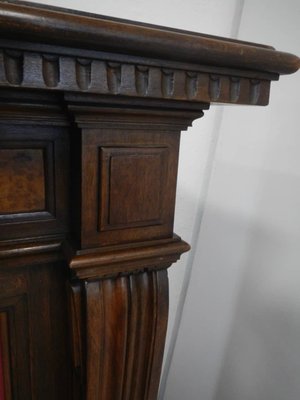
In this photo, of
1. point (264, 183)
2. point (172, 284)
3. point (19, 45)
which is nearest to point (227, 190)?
point (264, 183)

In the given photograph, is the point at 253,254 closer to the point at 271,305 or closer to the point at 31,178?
the point at 271,305

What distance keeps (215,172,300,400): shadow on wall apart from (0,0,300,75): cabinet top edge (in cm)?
38

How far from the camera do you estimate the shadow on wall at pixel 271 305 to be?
1.86 ft

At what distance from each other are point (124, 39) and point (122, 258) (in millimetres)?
179

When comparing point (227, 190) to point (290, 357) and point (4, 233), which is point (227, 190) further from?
point (4, 233)

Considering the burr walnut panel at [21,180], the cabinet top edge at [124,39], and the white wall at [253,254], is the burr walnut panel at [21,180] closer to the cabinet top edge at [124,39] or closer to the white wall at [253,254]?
the cabinet top edge at [124,39]

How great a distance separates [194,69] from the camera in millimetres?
230

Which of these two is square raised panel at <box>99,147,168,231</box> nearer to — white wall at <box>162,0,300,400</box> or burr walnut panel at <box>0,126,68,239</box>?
burr walnut panel at <box>0,126,68,239</box>

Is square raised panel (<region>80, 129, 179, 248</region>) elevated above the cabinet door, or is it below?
above

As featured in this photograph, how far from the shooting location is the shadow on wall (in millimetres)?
565

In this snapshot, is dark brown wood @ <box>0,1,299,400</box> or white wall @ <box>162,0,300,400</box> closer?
dark brown wood @ <box>0,1,299,400</box>

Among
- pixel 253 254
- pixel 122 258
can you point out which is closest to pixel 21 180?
pixel 122 258

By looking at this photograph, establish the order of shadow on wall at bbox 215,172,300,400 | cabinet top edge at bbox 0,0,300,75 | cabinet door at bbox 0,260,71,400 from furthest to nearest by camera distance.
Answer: shadow on wall at bbox 215,172,300,400 → cabinet door at bbox 0,260,71,400 → cabinet top edge at bbox 0,0,300,75

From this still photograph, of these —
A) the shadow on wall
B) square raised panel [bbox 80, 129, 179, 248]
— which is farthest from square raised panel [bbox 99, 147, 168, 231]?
the shadow on wall
